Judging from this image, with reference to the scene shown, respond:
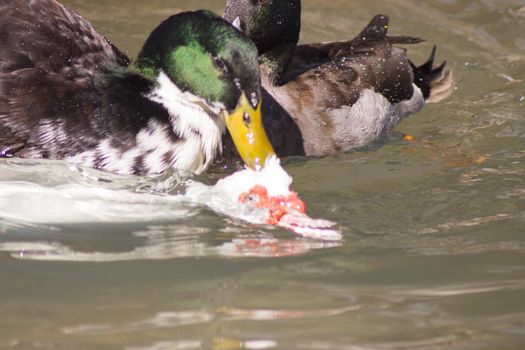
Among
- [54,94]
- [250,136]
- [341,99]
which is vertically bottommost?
[341,99]

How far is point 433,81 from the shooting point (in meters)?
8.07

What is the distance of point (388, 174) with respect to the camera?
6.28 meters

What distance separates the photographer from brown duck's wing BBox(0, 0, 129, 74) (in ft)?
18.1

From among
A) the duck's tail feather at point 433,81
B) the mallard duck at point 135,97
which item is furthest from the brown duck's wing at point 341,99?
the mallard duck at point 135,97

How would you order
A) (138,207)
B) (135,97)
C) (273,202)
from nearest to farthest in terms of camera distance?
1. (273,202)
2. (138,207)
3. (135,97)

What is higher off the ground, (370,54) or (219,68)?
(219,68)

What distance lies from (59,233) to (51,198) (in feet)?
1.55

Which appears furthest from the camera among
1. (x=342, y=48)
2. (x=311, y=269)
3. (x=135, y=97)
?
(x=342, y=48)

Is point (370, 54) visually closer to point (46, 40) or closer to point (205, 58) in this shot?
point (205, 58)

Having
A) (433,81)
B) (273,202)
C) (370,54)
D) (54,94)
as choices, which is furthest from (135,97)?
(433,81)

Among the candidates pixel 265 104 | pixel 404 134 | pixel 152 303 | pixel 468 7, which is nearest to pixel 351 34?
pixel 468 7

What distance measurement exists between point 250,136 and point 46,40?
127cm

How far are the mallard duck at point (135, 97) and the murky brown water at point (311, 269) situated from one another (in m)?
0.17

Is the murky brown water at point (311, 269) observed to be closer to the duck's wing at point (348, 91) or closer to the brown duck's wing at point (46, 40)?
the duck's wing at point (348, 91)
